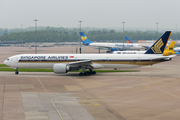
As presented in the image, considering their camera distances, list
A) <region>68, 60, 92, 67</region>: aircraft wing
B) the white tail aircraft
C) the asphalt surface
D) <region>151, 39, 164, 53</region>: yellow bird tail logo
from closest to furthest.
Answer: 1. the asphalt surface
2. <region>68, 60, 92, 67</region>: aircraft wing
3. the white tail aircraft
4. <region>151, 39, 164, 53</region>: yellow bird tail logo

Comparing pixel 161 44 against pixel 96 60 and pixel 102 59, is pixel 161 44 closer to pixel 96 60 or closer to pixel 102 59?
pixel 102 59

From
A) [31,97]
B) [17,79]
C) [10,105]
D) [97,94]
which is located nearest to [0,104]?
[10,105]

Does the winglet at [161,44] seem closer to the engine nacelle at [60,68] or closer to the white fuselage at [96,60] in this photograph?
the white fuselage at [96,60]

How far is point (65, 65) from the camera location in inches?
1544

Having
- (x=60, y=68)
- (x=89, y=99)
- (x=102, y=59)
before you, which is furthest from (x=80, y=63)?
(x=89, y=99)

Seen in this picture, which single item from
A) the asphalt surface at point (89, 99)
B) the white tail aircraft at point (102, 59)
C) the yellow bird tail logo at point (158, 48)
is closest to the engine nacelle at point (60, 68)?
the white tail aircraft at point (102, 59)

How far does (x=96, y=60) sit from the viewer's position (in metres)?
41.7

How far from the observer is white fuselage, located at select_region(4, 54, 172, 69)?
136 feet

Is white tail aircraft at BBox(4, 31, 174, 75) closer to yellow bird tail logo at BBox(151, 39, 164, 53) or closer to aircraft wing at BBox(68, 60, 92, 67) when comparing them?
yellow bird tail logo at BBox(151, 39, 164, 53)

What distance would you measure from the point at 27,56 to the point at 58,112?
23508 millimetres

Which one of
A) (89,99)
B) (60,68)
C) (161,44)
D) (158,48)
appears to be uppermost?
(161,44)

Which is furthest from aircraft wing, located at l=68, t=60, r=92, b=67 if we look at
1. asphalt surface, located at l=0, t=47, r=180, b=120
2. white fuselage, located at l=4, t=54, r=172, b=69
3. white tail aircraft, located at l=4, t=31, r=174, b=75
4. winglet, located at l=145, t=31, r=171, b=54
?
winglet, located at l=145, t=31, r=171, b=54

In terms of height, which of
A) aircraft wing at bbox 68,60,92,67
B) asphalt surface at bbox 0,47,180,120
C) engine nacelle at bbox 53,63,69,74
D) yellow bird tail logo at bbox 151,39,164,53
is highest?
yellow bird tail logo at bbox 151,39,164,53

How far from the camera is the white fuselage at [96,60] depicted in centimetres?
4131
